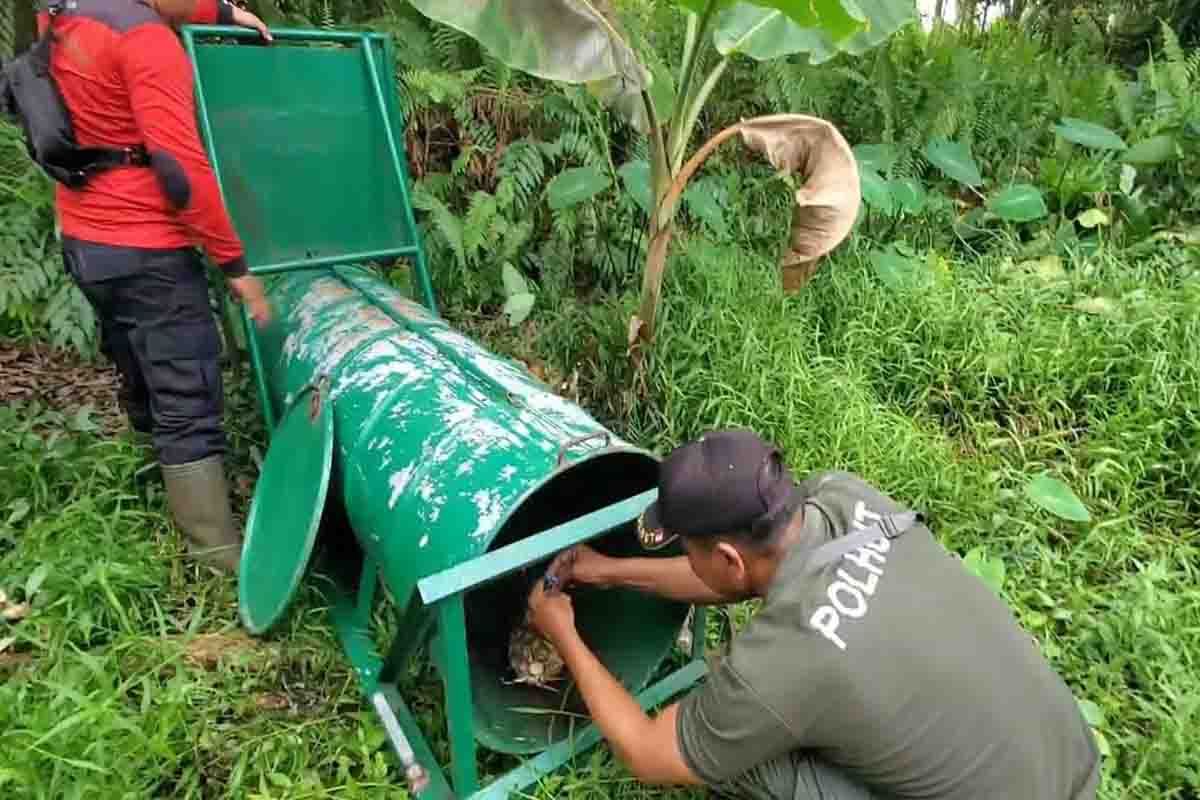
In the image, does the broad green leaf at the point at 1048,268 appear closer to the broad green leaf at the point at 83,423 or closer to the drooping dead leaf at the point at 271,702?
the drooping dead leaf at the point at 271,702

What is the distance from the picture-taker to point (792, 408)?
11.1 feet

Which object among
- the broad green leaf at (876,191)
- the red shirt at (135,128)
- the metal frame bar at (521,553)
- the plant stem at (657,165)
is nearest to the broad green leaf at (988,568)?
the metal frame bar at (521,553)

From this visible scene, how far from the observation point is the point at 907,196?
13.8 feet

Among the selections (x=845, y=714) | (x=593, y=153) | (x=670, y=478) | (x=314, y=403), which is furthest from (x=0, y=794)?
(x=593, y=153)

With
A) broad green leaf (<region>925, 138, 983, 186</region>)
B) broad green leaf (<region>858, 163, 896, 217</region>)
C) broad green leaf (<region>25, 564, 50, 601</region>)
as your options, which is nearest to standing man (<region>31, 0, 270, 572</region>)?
broad green leaf (<region>25, 564, 50, 601</region>)

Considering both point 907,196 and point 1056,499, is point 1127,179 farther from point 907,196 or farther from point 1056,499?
point 1056,499

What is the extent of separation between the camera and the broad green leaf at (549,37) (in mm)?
2625

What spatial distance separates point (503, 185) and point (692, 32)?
1.29 meters

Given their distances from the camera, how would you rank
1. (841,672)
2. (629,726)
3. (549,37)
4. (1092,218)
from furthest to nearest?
1. (1092,218)
2. (549,37)
3. (629,726)
4. (841,672)

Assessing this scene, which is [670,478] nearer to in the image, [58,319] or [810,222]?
[810,222]

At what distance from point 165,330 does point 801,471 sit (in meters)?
2.08

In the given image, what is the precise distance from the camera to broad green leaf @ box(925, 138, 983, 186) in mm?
4512

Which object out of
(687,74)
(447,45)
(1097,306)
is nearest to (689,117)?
(687,74)

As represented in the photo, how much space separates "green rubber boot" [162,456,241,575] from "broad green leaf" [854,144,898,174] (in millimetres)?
3042
